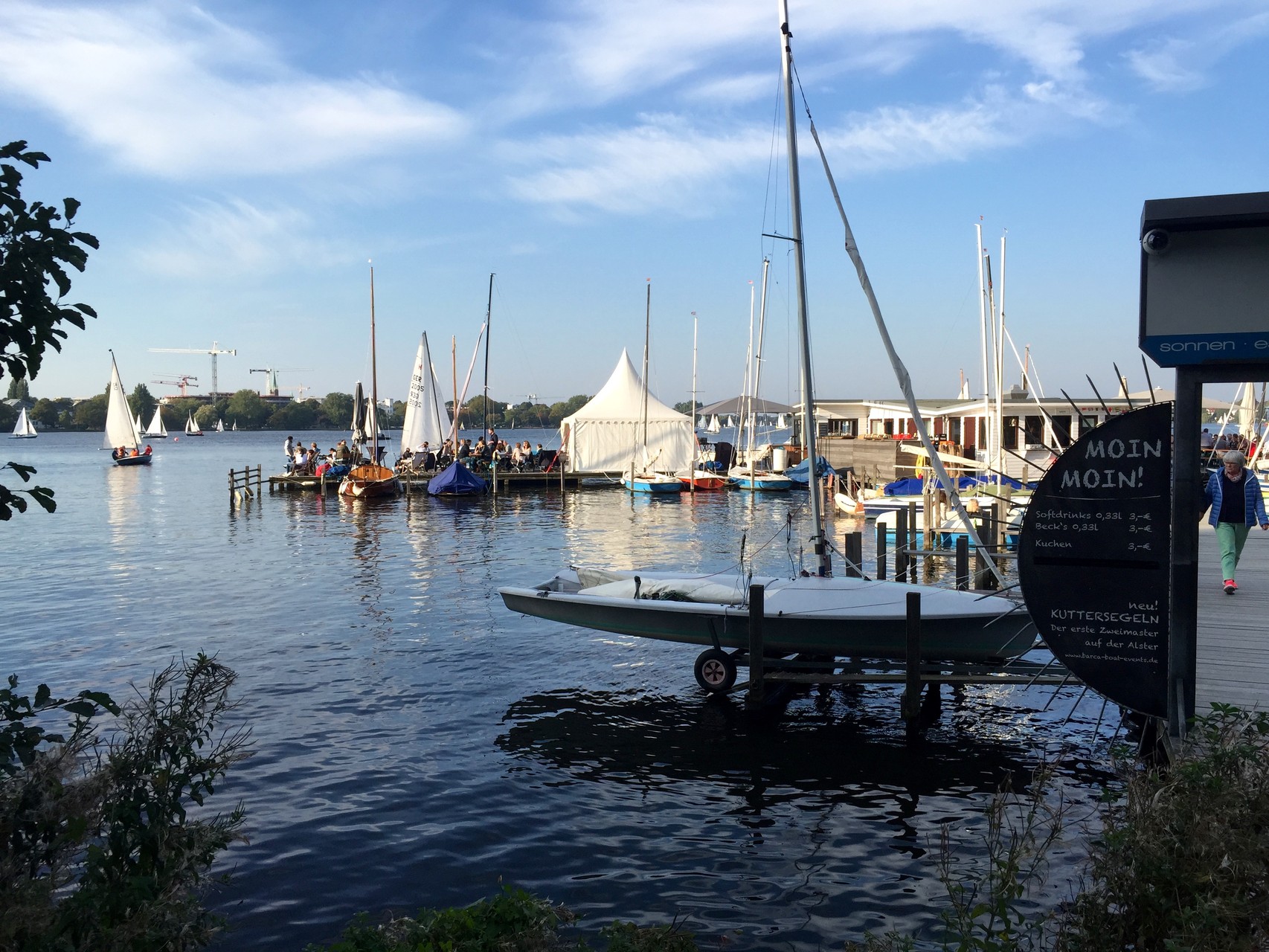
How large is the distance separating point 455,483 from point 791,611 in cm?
3822

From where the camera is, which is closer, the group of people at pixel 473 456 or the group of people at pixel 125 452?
the group of people at pixel 473 456

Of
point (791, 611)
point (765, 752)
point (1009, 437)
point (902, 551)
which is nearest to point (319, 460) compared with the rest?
point (1009, 437)

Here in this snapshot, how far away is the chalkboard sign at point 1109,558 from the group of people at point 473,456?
46861mm

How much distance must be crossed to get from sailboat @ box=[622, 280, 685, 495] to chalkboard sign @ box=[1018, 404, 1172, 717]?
149 ft

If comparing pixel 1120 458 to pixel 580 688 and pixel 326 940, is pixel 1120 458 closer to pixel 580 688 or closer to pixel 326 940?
pixel 326 940

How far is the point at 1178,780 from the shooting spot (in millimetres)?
5840

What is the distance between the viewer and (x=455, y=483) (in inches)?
1969

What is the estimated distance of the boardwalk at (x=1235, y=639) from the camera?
8.37 meters

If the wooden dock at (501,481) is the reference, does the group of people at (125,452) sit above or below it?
above

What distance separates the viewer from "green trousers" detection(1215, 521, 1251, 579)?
12.1m

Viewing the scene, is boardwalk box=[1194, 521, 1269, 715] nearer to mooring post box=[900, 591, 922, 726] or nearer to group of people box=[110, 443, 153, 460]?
mooring post box=[900, 591, 922, 726]

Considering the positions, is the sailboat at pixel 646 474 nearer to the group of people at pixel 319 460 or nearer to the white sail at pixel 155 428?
the group of people at pixel 319 460

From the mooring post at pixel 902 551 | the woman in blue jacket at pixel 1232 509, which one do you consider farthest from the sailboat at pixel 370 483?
the woman in blue jacket at pixel 1232 509

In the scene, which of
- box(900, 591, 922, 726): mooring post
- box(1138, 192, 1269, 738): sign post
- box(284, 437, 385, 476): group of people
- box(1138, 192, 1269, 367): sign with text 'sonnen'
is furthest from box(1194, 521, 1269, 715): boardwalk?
box(284, 437, 385, 476): group of people
